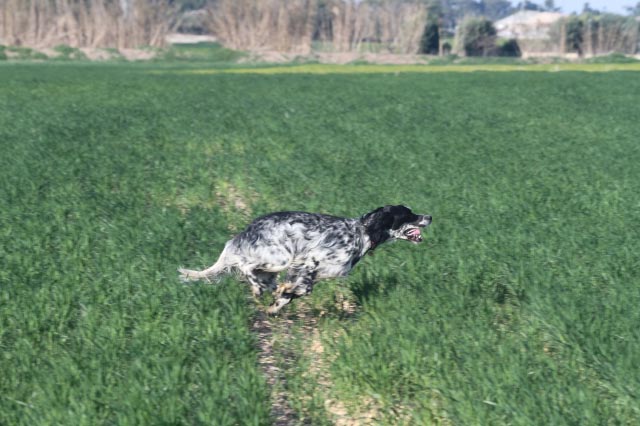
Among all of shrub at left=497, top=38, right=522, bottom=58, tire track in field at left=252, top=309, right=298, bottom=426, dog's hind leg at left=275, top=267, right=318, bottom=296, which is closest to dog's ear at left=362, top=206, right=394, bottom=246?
dog's hind leg at left=275, top=267, right=318, bottom=296

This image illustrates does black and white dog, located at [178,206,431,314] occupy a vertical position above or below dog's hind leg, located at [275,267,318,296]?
above

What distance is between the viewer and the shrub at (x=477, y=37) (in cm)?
7644

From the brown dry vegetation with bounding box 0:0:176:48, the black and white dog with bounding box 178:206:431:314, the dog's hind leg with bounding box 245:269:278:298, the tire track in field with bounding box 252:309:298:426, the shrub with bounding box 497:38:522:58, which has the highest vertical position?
the brown dry vegetation with bounding box 0:0:176:48

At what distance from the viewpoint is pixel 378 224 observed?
7.11 metres

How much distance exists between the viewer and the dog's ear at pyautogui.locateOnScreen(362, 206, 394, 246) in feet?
23.3

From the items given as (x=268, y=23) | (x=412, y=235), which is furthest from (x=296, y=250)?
(x=268, y=23)

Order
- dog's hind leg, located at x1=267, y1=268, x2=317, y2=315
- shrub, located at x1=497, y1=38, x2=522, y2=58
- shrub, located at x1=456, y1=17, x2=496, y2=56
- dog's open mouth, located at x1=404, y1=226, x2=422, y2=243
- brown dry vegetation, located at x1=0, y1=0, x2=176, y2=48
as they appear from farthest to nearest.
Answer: shrub, located at x1=497, y1=38, x2=522, y2=58
shrub, located at x1=456, y1=17, x2=496, y2=56
brown dry vegetation, located at x1=0, y1=0, x2=176, y2=48
dog's open mouth, located at x1=404, y1=226, x2=422, y2=243
dog's hind leg, located at x1=267, y1=268, x2=317, y2=315

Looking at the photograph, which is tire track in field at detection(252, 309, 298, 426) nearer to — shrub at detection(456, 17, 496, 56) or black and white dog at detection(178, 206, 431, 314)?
black and white dog at detection(178, 206, 431, 314)

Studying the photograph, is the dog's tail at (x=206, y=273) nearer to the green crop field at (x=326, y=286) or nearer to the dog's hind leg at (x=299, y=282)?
the green crop field at (x=326, y=286)

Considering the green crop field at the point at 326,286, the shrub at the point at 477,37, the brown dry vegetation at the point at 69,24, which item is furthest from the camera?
the shrub at the point at 477,37

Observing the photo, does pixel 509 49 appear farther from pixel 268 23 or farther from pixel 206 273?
pixel 206 273

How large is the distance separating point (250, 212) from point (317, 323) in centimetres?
400

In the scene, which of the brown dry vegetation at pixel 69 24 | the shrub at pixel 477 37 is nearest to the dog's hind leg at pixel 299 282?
the brown dry vegetation at pixel 69 24

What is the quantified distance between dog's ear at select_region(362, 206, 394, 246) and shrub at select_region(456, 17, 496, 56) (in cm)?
7151
